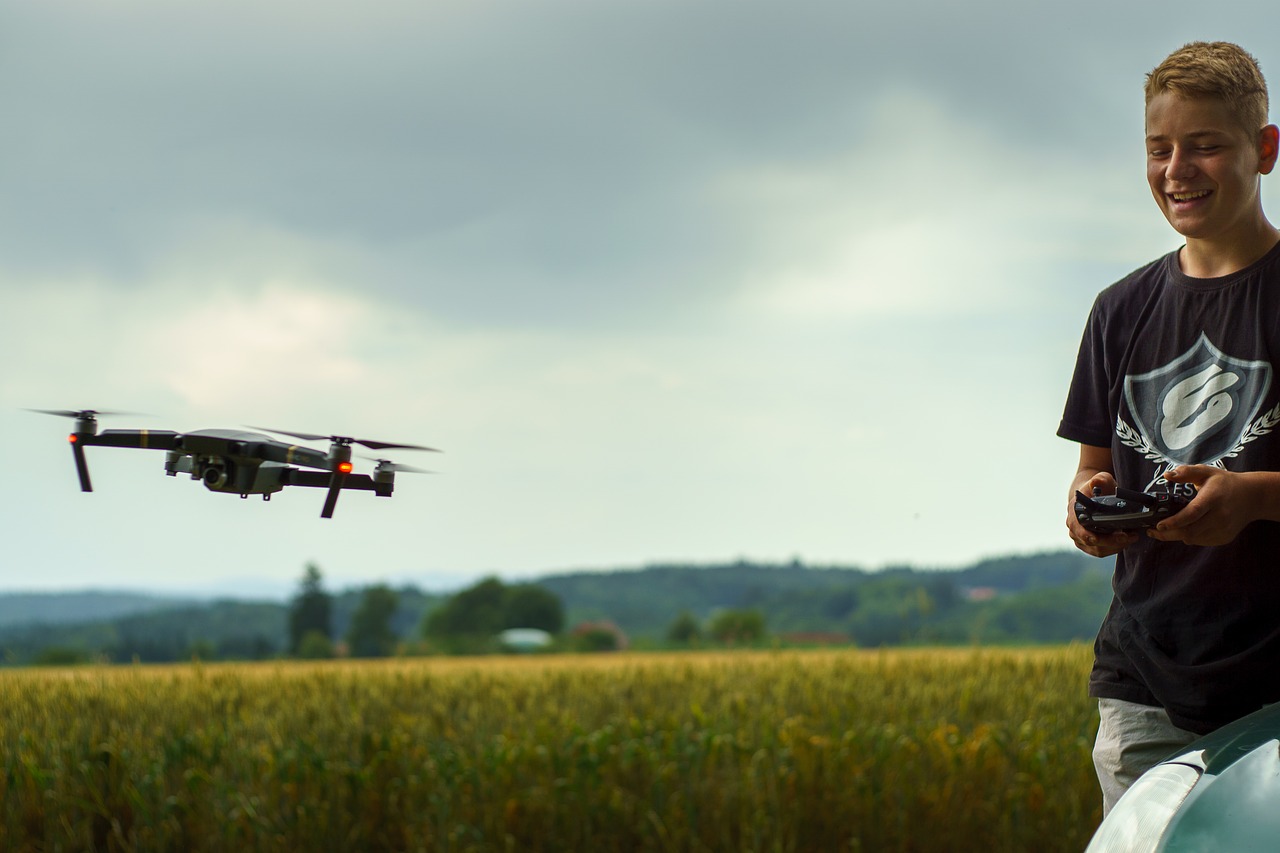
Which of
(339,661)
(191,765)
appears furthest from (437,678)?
(191,765)

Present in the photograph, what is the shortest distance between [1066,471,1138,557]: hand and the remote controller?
0.45 feet

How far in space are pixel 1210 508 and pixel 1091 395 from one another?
2.23 ft

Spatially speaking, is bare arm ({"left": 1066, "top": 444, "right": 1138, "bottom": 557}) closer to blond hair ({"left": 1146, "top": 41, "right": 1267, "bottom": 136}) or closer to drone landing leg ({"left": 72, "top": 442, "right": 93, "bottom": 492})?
blond hair ({"left": 1146, "top": 41, "right": 1267, "bottom": 136})

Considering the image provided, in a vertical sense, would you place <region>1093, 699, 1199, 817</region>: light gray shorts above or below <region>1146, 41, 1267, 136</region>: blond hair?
below

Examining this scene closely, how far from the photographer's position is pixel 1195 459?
2.01 m

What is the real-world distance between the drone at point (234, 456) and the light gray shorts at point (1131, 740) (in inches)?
70.4

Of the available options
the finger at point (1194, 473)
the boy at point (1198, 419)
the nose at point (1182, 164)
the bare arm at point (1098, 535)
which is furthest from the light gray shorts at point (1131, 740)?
the nose at point (1182, 164)

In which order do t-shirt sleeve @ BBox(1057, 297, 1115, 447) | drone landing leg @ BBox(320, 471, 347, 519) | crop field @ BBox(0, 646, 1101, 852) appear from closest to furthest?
drone landing leg @ BBox(320, 471, 347, 519) < t-shirt sleeve @ BBox(1057, 297, 1115, 447) < crop field @ BBox(0, 646, 1101, 852)

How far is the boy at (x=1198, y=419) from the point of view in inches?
75.7

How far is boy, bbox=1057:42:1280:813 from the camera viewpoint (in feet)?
6.31

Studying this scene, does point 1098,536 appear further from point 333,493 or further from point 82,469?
point 82,469

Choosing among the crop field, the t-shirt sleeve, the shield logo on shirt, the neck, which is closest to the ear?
the neck

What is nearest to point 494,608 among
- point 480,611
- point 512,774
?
point 480,611

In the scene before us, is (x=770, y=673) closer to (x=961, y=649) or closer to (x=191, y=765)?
(x=961, y=649)
